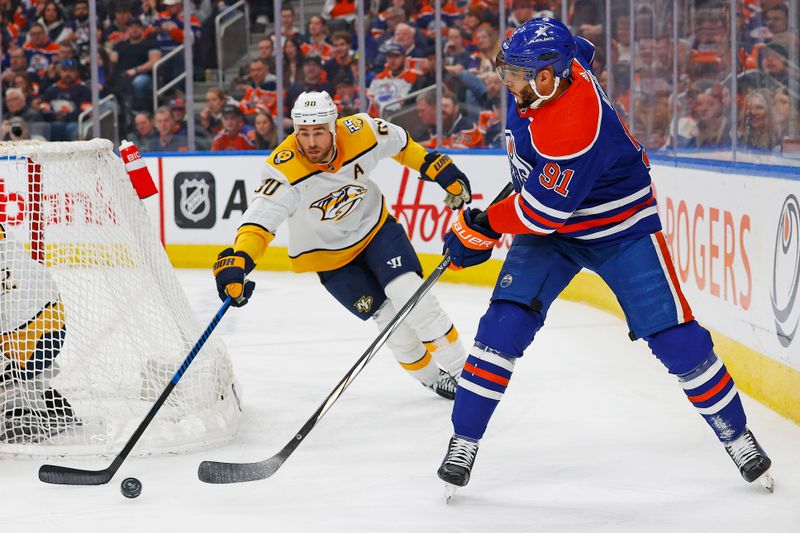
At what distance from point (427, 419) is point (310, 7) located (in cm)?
447

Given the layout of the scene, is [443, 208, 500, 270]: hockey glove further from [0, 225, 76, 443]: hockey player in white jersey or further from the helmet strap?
[0, 225, 76, 443]: hockey player in white jersey

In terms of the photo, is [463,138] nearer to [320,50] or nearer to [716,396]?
[320,50]

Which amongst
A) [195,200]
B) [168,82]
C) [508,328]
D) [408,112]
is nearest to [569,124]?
[508,328]

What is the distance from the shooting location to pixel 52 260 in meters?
3.42

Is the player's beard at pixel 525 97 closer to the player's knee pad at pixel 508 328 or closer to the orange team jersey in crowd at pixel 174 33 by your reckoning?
the player's knee pad at pixel 508 328

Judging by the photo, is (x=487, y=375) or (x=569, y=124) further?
(x=487, y=375)

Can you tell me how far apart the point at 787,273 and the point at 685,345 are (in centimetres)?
88

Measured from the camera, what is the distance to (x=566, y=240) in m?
2.71

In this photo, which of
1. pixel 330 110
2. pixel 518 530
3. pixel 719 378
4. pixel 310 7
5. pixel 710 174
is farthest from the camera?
pixel 310 7

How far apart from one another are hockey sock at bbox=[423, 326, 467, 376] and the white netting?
666 millimetres

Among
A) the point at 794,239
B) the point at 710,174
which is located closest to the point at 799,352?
the point at 794,239

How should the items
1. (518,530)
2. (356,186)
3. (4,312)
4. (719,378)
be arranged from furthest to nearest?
1. (356,186)
2. (4,312)
3. (719,378)
4. (518,530)

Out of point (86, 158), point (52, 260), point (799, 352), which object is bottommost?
point (799, 352)

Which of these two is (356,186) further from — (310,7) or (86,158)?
(310,7)
